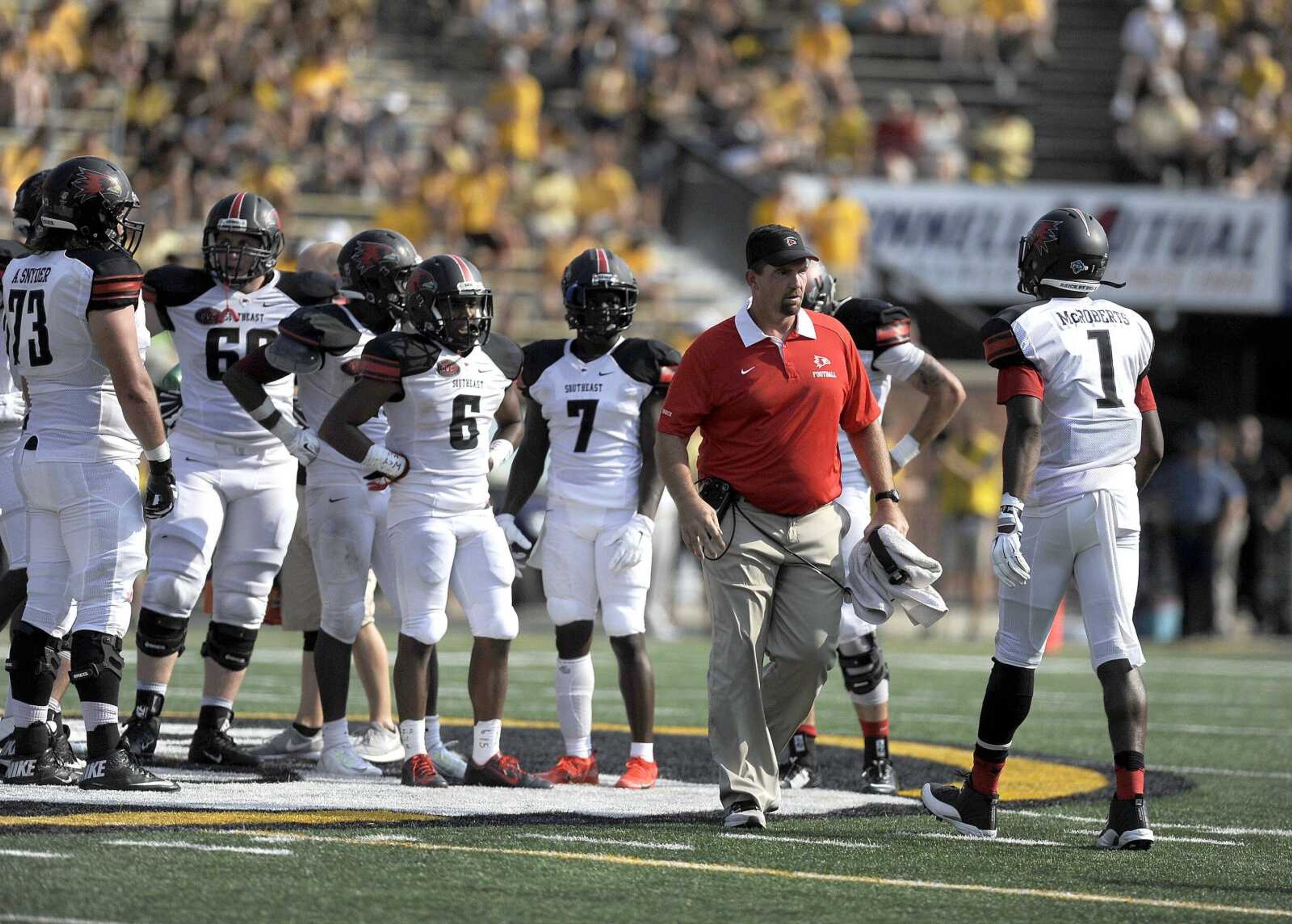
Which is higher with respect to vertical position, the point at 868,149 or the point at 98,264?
the point at 868,149

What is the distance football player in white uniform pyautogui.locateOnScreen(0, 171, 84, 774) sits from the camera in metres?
7.57

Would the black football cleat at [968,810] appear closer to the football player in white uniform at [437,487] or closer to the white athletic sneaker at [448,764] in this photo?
the football player in white uniform at [437,487]

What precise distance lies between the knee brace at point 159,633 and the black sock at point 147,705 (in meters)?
0.15

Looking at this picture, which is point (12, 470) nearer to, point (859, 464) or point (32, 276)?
point (32, 276)

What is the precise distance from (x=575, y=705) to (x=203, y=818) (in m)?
1.85

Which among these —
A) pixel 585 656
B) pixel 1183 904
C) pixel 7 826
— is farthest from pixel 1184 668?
pixel 7 826

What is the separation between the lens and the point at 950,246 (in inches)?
778

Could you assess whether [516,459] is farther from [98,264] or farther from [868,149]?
[868,149]

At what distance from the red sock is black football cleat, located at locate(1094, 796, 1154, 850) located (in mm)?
381

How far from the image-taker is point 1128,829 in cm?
620

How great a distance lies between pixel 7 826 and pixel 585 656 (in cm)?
253

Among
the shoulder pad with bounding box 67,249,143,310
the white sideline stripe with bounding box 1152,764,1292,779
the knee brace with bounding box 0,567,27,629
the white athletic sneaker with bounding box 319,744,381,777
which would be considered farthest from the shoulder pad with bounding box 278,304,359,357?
the white sideline stripe with bounding box 1152,764,1292,779

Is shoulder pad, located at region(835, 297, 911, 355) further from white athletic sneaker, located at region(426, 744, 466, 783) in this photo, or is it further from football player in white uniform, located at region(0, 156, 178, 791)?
football player in white uniform, located at region(0, 156, 178, 791)

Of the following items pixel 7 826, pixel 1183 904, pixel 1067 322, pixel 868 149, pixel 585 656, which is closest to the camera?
pixel 1183 904
